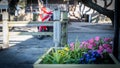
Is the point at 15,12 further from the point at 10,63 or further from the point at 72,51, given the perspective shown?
the point at 72,51

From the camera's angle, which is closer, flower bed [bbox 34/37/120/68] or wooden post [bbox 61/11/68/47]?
flower bed [bbox 34/37/120/68]

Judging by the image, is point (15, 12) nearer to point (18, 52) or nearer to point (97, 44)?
point (18, 52)

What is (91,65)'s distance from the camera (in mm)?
4078

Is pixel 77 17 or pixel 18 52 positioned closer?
pixel 18 52

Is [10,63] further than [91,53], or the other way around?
[10,63]

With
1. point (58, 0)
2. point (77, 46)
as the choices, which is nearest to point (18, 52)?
point (77, 46)

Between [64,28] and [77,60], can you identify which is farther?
[64,28]

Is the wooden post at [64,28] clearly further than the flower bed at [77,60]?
Yes

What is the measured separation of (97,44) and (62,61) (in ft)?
6.32

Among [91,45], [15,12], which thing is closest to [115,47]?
[91,45]

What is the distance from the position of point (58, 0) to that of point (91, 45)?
85.8 feet

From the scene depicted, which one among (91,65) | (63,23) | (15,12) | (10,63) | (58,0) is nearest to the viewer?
(91,65)

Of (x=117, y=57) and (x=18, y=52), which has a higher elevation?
(x=117, y=57)

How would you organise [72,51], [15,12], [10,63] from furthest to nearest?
1. [15,12]
2. [10,63]
3. [72,51]
